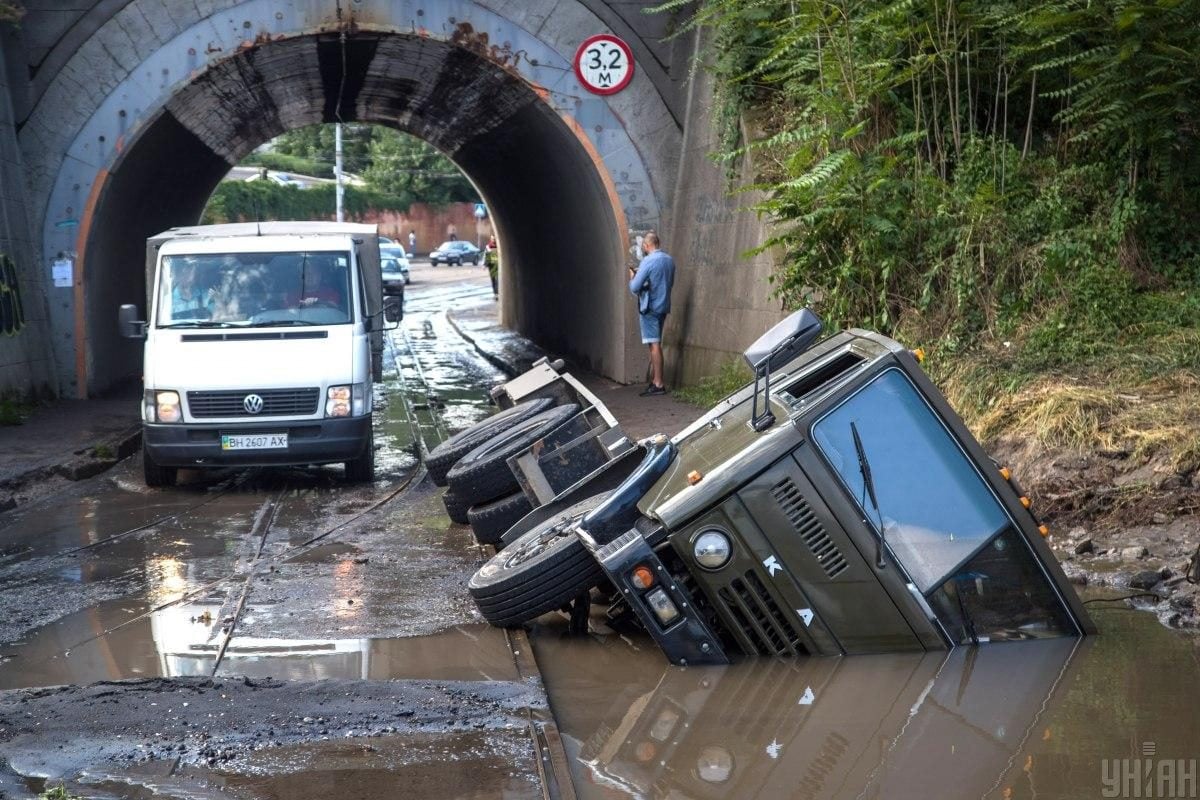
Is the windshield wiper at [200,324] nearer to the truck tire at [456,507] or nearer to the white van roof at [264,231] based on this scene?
the white van roof at [264,231]

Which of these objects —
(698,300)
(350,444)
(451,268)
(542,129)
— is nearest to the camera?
(350,444)

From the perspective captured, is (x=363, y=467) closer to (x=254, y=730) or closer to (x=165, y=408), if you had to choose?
(x=165, y=408)

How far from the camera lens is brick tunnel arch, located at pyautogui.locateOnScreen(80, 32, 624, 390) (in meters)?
18.9

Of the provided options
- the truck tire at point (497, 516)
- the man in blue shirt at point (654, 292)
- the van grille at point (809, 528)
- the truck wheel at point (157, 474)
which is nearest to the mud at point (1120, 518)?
the van grille at point (809, 528)

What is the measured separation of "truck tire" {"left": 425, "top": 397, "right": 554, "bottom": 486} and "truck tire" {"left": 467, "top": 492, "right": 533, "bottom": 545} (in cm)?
117

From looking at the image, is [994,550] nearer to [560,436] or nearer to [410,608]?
[410,608]

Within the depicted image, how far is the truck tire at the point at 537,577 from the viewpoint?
6750 mm

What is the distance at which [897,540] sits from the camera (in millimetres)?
6148

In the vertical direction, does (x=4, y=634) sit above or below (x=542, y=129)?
below

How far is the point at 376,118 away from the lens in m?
28.6

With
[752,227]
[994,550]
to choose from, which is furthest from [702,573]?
[752,227]

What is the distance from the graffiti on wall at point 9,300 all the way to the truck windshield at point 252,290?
4.35 meters

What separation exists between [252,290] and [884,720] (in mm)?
8959

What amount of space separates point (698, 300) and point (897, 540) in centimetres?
1210
